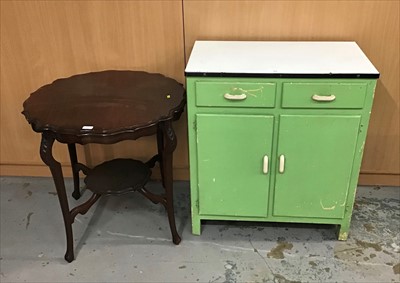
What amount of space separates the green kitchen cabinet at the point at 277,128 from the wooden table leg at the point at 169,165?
10 cm

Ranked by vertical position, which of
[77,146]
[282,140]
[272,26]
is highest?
[272,26]

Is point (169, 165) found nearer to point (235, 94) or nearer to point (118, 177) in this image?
point (118, 177)

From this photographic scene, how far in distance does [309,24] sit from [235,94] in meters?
0.60

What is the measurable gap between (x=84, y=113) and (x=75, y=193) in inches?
31.2

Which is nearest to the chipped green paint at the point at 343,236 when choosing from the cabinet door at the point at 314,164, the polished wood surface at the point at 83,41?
the cabinet door at the point at 314,164

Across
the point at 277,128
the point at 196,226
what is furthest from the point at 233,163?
the point at 196,226

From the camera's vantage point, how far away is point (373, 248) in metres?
A: 2.03

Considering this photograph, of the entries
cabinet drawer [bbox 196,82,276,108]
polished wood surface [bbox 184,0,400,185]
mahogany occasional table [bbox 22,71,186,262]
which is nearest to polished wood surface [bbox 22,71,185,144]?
mahogany occasional table [bbox 22,71,186,262]

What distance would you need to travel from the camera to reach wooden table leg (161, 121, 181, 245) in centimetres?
180

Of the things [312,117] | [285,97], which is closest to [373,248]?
[312,117]

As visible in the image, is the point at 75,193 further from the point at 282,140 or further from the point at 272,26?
the point at 272,26

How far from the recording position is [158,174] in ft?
8.25

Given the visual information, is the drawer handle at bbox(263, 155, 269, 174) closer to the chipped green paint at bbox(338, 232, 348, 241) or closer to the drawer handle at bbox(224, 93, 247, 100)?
the drawer handle at bbox(224, 93, 247, 100)

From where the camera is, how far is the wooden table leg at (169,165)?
1.80 meters
